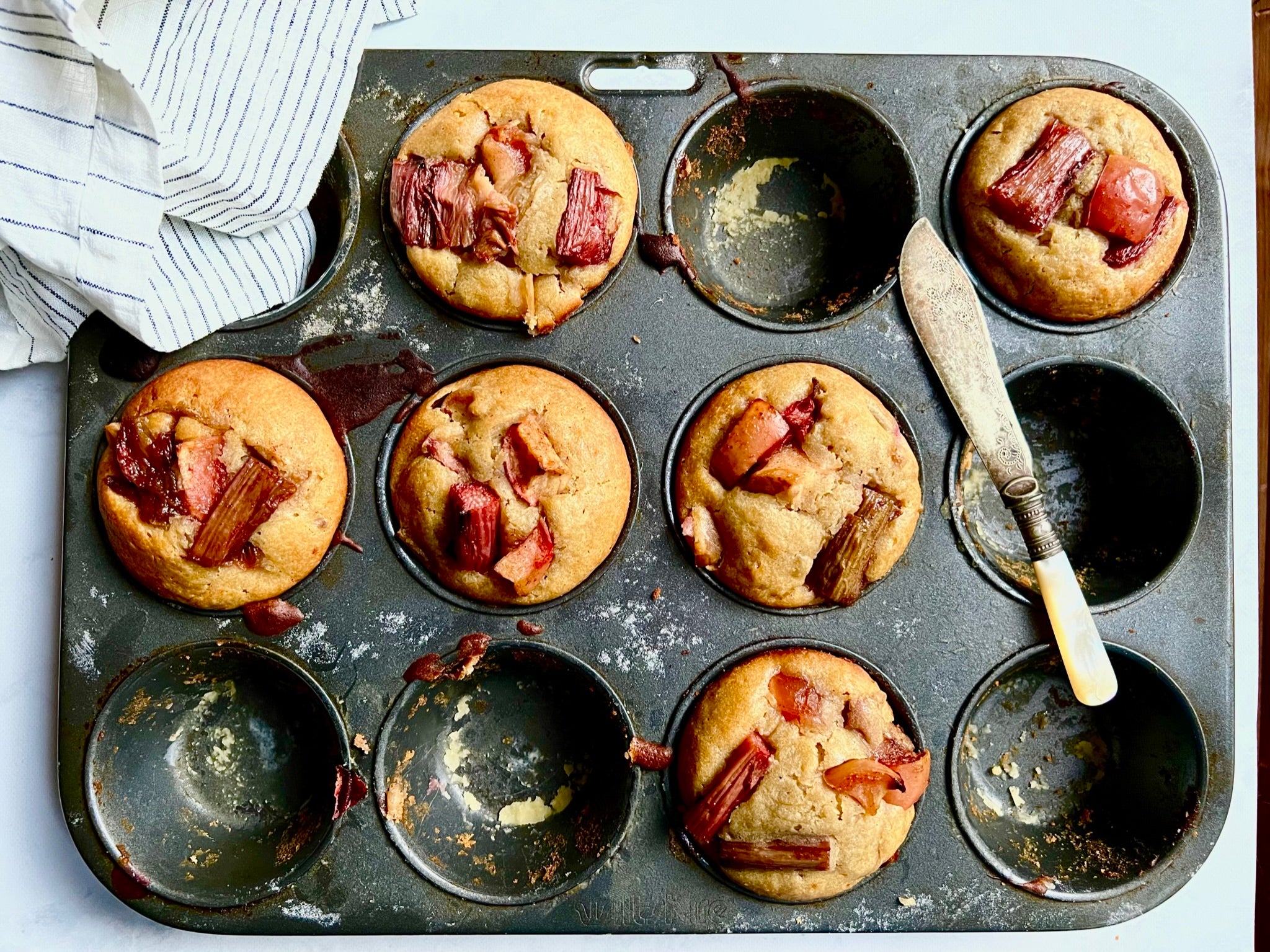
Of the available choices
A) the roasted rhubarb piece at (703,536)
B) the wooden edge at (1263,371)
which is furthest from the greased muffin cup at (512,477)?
the wooden edge at (1263,371)

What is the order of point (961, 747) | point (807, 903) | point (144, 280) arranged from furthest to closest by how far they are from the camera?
point (961, 747) < point (807, 903) < point (144, 280)

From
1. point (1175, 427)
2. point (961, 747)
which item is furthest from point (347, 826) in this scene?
point (1175, 427)

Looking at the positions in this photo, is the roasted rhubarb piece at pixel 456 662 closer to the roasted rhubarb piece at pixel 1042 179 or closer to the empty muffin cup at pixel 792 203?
the empty muffin cup at pixel 792 203

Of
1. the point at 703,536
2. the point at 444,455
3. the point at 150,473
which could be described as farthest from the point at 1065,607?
the point at 150,473

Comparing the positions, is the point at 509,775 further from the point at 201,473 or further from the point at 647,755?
the point at 201,473

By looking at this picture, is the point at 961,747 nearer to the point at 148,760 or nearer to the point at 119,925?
the point at 148,760

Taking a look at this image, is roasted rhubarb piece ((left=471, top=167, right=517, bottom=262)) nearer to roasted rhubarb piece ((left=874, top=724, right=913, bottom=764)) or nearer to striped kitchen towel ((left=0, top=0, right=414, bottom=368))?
striped kitchen towel ((left=0, top=0, right=414, bottom=368))

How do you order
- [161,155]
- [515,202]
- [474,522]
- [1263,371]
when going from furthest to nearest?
[1263,371]
[515,202]
[474,522]
[161,155]

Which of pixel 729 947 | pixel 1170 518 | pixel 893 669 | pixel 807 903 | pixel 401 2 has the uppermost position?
pixel 401 2
